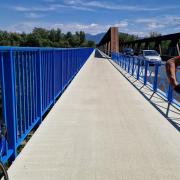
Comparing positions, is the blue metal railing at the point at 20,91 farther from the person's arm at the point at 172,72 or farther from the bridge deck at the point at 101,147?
the person's arm at the point at 172,72

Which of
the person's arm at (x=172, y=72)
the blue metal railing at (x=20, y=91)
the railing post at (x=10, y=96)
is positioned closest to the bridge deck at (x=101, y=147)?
the blue metal railing at (x=20, y=91)

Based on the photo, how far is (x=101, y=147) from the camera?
16.1ft

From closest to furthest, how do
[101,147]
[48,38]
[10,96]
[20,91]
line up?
[10,96] < [20,91] < [101,147] < [48,38]

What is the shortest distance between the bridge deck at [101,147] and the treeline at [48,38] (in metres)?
116

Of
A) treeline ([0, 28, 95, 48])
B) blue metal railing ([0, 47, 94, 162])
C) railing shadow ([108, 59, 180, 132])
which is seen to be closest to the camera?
blue metal railing ([0, 47, 94, 162])

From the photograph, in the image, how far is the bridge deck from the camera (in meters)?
3.98

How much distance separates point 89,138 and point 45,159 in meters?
1.19

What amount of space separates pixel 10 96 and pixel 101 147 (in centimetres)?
171

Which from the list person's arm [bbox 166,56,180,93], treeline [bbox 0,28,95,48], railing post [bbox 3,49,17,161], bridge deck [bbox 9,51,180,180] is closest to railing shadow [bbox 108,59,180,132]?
bridge deck [bbox 9,51,180,180]

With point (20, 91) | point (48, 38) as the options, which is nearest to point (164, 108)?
point (20, 91)

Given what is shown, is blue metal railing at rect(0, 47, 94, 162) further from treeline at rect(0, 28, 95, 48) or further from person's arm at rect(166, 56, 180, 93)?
treeline at rect(0, 28, 95, 48)

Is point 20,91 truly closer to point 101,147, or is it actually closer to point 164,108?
point 101,147

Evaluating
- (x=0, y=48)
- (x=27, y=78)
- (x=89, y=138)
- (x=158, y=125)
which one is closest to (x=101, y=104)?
(x=158, y=125)

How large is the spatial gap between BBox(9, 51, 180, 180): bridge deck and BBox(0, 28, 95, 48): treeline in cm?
11590
